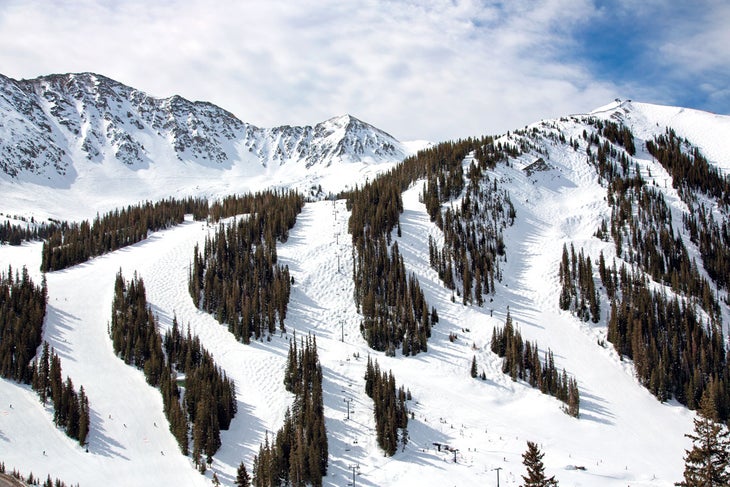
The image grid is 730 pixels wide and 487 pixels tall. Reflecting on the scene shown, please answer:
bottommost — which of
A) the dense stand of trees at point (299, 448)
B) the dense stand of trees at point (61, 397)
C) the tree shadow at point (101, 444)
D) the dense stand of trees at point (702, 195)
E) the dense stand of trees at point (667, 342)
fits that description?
the tree shadow at point (101, 444)

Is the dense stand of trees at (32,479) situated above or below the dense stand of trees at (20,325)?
below

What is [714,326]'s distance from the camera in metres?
101

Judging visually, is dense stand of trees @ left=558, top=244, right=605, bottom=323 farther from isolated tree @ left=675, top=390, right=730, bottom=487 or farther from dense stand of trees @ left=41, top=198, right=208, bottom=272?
dense stand of trees @ left=41, top=198, right=208, bottom=272

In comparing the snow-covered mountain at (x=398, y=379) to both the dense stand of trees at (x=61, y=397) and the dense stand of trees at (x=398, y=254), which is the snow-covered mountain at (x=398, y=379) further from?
the dense stand of trees at (x=398, y=254)

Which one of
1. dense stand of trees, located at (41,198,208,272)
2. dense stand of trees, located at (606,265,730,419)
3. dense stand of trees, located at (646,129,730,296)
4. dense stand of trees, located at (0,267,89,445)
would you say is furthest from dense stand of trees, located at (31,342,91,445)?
dense stand of trees, located at (646,129,730,296)

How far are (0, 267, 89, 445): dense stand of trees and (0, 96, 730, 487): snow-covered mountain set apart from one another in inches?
80.4

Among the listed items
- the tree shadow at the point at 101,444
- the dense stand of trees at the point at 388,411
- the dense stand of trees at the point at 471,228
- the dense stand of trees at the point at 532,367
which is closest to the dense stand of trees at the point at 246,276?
the dense stand of trees at the point at 388,411

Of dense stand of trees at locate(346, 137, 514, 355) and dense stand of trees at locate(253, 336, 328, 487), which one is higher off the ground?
dense stand of trees at locate(346, 137, 514, 355)

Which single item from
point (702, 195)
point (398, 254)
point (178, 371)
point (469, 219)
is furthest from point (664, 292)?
point (178, 371)

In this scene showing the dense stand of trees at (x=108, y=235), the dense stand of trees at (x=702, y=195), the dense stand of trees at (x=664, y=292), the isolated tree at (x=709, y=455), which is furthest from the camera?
the dense stand of trees at (x=108, y=235)

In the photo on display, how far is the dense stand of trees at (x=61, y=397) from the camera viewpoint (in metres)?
71.0

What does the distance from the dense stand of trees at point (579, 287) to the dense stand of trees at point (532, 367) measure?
646 inches

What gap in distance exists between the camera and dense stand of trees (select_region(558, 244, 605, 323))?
105438 millimetres

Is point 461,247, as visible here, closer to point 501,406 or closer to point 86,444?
point 501,406
